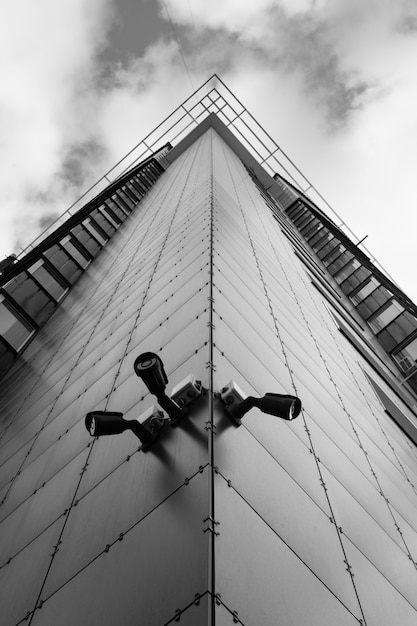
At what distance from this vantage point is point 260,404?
5.00 metres

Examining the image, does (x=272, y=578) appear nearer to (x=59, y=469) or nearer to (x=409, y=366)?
(x=59, y=469)

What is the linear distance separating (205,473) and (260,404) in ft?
3.07

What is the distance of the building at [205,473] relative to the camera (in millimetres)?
4211

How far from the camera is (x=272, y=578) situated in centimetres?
425

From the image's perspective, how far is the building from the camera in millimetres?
4211

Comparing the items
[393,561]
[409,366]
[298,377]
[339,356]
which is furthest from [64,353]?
[409,366]

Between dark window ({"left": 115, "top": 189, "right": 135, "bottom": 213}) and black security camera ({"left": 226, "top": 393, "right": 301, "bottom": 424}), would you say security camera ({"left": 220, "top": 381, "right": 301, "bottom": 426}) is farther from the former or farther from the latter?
dark window ({"left": 115, "top": 189, "right": 135, "bottom": 213})

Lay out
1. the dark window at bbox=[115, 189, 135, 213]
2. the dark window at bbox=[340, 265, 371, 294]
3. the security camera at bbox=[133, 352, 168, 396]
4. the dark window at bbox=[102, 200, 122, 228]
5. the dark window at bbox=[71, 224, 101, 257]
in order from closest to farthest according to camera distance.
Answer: the security camera at bbox=[133, 352, 168, 396] < the dark window at bbox=[71, 224, 101, 257] < the dark window at bbox=[102, 200, 122, 228] < the dark window at bbox=[340, 265, 371, 294] < the dark window at bbox=[115, 189, 135, 213]

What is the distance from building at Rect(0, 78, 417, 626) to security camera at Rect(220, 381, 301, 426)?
159mm

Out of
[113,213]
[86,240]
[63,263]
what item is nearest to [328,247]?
[113,213]

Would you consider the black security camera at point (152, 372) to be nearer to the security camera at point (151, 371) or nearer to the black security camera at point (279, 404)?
the security camera at point (151, 371)

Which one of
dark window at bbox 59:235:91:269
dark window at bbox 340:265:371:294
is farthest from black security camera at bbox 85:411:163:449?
dark window at bbox 340:265:371:294

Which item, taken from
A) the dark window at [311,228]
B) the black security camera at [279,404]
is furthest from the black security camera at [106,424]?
the dark window at [311,228]

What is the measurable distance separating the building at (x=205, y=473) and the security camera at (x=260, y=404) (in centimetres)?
16
